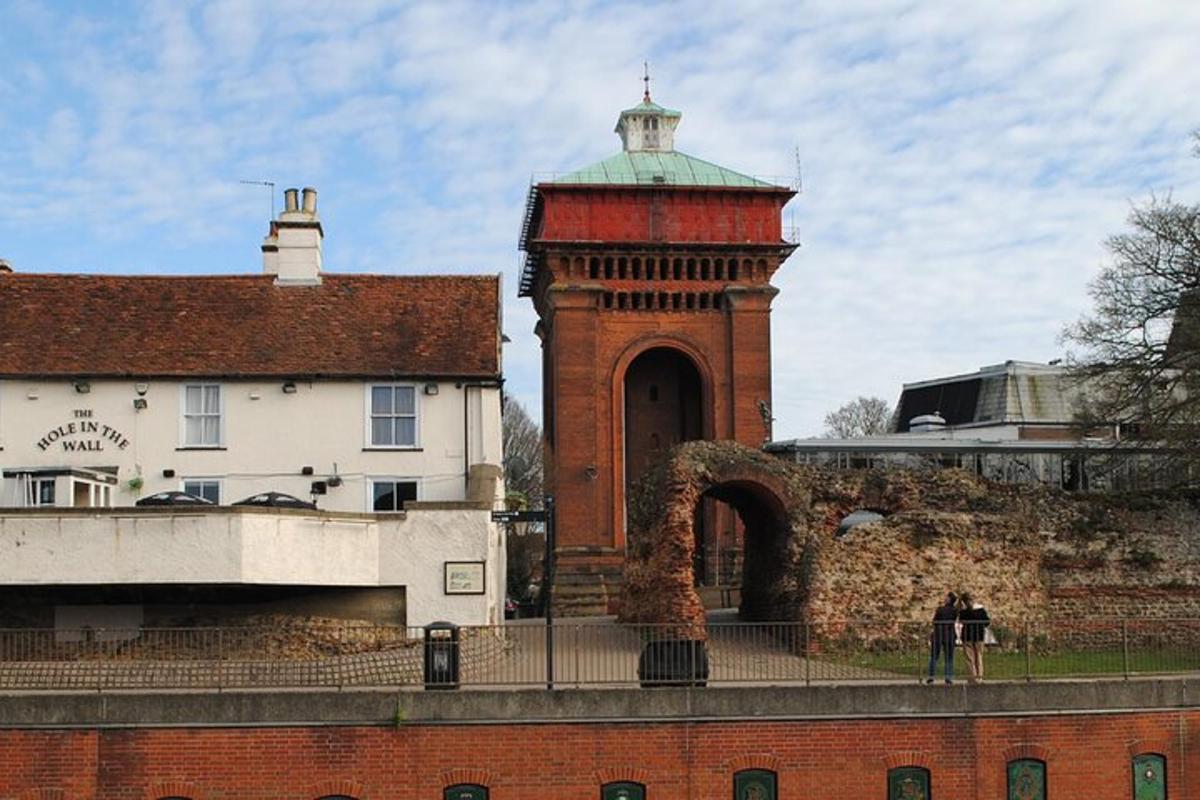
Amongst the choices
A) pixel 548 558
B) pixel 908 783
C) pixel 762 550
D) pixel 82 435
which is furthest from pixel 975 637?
pixel 82 435

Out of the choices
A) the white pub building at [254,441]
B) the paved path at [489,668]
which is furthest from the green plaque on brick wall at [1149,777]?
the white pub building at [254,441]

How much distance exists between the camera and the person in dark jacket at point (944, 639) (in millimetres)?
22938

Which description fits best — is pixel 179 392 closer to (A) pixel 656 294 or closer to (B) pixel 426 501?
(B) pixel 426 501

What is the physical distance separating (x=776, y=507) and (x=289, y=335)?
1164 centimetres

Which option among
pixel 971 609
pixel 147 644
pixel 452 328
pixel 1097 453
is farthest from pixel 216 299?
pixel 1097 453

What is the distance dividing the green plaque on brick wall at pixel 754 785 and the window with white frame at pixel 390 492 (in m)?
13.0

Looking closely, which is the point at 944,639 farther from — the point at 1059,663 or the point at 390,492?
the point at 390,492

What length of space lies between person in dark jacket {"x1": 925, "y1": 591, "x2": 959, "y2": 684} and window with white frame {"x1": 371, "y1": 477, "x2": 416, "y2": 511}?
12622 millimetres

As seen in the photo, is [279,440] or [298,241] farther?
[298,241]

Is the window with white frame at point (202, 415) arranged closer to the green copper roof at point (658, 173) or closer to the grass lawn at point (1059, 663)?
the grass lawn at point (1059, 663)

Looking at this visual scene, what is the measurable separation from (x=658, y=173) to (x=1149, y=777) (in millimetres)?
36268

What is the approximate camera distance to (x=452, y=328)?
33750mm

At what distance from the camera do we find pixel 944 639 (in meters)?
23.4

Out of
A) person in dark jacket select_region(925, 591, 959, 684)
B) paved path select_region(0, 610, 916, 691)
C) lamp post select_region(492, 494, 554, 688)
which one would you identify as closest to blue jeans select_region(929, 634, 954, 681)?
person in dark jacket select_region(925, 591, 959, 684)
